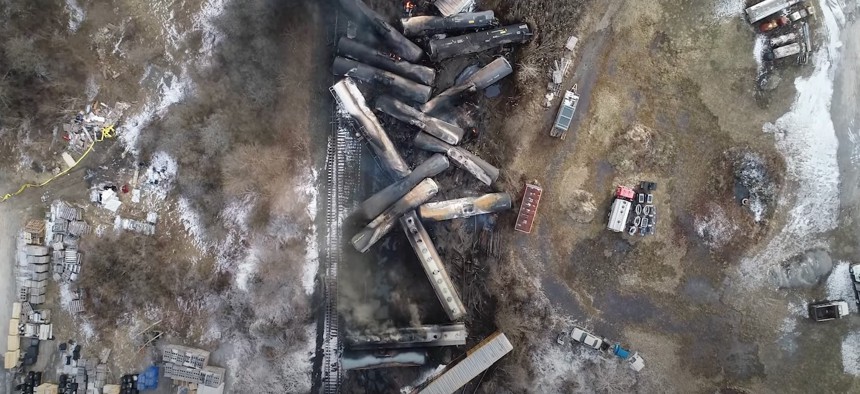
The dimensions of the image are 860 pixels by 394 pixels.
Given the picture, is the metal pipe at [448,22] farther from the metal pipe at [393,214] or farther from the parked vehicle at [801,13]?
the parked vehicle at [801,13]

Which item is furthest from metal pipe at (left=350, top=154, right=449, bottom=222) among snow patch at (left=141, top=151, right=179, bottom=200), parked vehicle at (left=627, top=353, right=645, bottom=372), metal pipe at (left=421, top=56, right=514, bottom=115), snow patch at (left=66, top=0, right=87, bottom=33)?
snow patch at (left=66, top=0, right=87, bottom=33)

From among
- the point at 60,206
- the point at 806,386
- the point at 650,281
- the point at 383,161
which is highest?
the point at 383,161

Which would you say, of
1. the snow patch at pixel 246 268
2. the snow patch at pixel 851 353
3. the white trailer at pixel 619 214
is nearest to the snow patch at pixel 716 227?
the white trailer at pixel 619 214

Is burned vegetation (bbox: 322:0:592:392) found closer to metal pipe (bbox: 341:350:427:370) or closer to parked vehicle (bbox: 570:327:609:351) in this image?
metal pipe (bbox: 341:350:427:370)

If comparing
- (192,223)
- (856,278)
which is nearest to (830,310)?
(856,278)

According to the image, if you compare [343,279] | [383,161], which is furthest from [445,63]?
[343,279]

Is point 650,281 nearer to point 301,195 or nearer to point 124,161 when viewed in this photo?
point 301,195

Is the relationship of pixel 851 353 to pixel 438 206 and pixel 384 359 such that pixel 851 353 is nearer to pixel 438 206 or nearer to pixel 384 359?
pixel 438 206
